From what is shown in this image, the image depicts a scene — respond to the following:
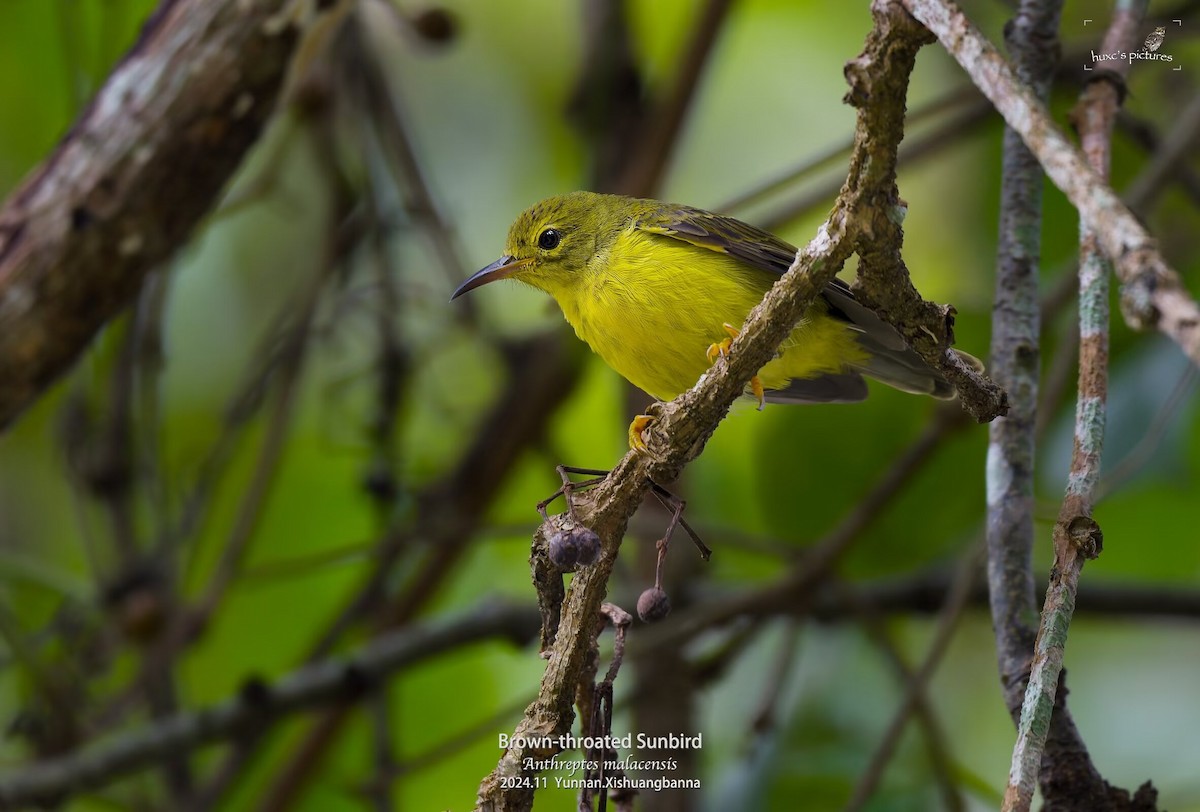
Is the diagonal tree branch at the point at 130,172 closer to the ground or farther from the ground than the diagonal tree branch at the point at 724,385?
farther from the ground

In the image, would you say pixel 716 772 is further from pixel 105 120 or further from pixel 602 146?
pixel 105 120

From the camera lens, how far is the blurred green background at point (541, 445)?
14.7 ft

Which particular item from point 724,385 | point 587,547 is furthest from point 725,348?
point 587,547

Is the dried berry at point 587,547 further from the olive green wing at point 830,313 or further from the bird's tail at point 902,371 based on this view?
the bird's tail at point 902,371

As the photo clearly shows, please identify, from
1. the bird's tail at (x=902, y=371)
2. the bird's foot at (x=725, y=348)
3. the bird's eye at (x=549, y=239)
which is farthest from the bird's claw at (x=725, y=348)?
the bird's eye at (x=549, y=239)

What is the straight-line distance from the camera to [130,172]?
3516 mm

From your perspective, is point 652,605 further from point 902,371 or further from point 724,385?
point 902,371

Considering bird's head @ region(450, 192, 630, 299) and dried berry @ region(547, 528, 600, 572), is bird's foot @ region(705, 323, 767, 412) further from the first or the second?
dried berry @ region(547, 528, 600, 572)

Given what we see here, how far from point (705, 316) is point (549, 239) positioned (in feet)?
2.88

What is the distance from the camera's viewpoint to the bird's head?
3.90 meters

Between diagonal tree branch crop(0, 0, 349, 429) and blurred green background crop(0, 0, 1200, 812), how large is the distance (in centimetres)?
81

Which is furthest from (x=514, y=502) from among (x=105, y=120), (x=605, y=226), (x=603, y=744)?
(x=603, y=744)

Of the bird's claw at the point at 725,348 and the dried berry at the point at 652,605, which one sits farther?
the bird's claw at the point at 725,348

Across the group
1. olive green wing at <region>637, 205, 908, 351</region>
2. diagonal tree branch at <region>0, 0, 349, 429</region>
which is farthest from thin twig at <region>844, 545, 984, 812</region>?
diagonal tree branch at <region>0, 0, 349, 429</region>
